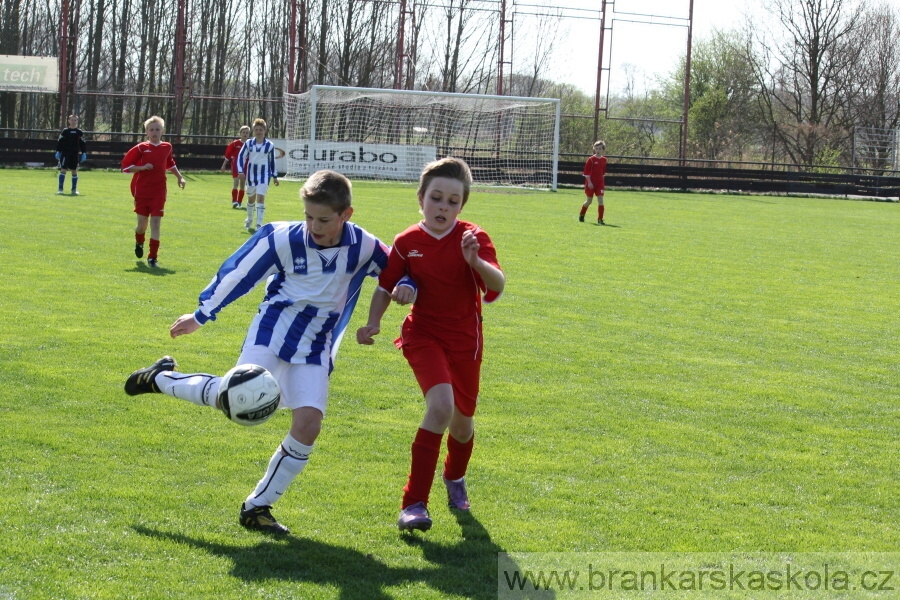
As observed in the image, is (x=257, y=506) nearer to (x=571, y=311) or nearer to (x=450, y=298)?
(x=450, y=298)

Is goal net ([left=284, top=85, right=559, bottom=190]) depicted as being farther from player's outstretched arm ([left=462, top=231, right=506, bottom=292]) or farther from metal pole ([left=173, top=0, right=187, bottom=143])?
player's outstretched arm ([left=462, top=231, right=506, bottom=292])

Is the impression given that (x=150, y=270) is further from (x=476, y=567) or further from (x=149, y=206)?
(x=476, y=567)

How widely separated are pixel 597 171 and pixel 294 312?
16408mm

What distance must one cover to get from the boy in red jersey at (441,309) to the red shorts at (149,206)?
7740 mm

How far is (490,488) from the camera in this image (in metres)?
4.58

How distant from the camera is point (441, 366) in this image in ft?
13.5

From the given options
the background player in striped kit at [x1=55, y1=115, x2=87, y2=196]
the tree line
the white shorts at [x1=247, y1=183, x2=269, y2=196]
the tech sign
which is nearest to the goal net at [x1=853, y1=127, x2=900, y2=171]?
the tree line

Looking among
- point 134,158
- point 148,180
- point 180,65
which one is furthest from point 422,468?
point 180,65

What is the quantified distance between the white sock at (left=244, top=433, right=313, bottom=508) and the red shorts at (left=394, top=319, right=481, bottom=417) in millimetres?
591

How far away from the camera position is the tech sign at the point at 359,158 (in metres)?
28.6

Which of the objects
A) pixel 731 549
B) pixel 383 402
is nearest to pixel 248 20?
pixel 383 402

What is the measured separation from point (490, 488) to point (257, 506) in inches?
46.9

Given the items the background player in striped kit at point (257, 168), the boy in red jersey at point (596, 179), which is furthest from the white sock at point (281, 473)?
the boy in red jersey at point (596, 179)

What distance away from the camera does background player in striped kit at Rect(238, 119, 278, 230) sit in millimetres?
15766
